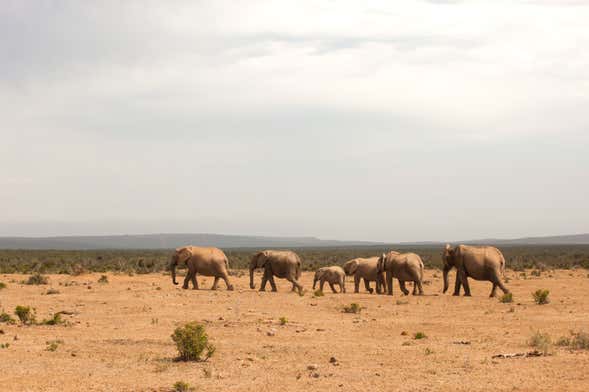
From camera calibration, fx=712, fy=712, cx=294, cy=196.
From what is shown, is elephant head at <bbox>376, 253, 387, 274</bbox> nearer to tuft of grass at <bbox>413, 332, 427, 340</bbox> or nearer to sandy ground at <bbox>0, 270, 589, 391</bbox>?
sandy ground at <bbox>0, 270, 589, 391</bbox>

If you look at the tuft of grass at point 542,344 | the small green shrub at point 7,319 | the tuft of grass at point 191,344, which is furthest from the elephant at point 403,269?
the tuft of grass at point 191,344

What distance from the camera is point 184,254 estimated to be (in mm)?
30578

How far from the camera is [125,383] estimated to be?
38.4 feet

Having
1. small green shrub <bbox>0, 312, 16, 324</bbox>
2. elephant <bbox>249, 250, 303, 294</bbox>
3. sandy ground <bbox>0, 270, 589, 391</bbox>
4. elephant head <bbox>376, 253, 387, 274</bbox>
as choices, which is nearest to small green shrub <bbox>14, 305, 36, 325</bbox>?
small green shrub <bbox>0, 312, 16, 324</bbox>

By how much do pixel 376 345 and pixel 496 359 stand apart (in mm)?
2918

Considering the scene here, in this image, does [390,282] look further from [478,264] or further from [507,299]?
[507,299]

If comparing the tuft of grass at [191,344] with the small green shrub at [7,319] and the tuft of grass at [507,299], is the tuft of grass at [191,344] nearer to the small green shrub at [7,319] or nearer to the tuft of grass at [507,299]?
the small green shrub at [7,319]

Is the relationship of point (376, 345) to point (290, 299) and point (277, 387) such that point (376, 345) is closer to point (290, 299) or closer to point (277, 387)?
point (277, 387)

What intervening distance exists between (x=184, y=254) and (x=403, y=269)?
931 centimetres

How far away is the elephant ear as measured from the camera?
3047cm

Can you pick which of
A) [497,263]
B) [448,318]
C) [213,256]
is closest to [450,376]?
[448,318]

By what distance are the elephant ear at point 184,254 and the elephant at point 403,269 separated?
26.7ft

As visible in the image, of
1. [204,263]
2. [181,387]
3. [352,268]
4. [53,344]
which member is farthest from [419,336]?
[352,268]

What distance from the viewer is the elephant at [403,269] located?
28.6 meters
